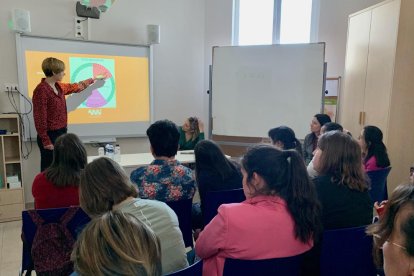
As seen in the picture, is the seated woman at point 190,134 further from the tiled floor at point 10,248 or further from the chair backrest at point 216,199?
the chair backrest at point 216,199

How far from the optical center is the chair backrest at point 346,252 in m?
1.42

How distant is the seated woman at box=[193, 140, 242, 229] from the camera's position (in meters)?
2.27

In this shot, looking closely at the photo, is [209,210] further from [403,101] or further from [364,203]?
[403,101]

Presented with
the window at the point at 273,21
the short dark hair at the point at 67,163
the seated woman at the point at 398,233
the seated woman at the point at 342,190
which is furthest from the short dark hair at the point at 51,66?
the seated woman at the point at 398,233

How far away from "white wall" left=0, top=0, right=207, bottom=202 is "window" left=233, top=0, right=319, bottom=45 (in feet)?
2.01

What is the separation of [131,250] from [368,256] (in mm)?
1187

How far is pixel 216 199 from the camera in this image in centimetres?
209

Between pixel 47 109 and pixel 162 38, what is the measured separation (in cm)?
204

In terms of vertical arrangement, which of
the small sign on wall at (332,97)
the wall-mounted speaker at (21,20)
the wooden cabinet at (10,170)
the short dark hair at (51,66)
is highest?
the wall-mounted speaker at (21,20)

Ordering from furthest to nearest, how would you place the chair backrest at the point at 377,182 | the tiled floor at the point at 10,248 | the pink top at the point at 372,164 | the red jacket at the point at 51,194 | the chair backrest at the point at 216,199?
the pink top at the point at 372,164 < the tiled floor at the point at 10,248 < the chair backrest at the point at 377,182 < the chair backrest at the point at 216,199 < the red jacket at the point at 51,194

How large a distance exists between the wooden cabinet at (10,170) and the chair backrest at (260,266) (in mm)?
3359

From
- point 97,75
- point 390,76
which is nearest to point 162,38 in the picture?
point 97,75

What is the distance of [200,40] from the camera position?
16.6 ft

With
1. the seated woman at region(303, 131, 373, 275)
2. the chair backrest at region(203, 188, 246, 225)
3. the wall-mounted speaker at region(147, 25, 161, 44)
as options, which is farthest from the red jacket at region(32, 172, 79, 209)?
the wall-mounted speaker at region(147, 25, 161, 44)
